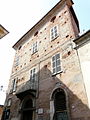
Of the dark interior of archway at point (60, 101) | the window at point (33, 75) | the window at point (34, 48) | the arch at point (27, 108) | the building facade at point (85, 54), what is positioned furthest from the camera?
the window at point (34, 48)

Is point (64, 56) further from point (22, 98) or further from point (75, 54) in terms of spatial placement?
point (22, 98)

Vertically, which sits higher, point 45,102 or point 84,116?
point 45,102

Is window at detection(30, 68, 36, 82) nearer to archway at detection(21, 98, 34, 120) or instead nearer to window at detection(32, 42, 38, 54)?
archway at detection(21, 98, 34, 120)

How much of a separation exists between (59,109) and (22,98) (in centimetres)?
407

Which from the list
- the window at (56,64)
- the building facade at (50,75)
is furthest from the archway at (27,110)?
the window at (56,64)

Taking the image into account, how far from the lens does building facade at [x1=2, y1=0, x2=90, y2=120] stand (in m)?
7.61

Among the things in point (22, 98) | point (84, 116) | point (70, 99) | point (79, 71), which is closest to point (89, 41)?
point (79, 71)

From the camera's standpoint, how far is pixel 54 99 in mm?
8453

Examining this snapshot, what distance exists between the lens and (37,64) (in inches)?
456

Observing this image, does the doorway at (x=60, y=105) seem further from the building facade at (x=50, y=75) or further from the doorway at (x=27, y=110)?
the doorway at (x=27, y=110)

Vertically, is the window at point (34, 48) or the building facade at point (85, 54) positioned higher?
the window at point (34, 48)

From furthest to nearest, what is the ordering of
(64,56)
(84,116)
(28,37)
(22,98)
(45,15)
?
(28,37)
(45,15)
(22,98)
(64,56)
(84,116)

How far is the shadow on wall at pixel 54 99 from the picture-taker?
272 inches

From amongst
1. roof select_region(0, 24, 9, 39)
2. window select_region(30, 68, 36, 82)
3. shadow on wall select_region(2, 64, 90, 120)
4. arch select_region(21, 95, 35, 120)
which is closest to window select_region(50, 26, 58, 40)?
shadow on wall select_region(2, 64, 90, 120)
